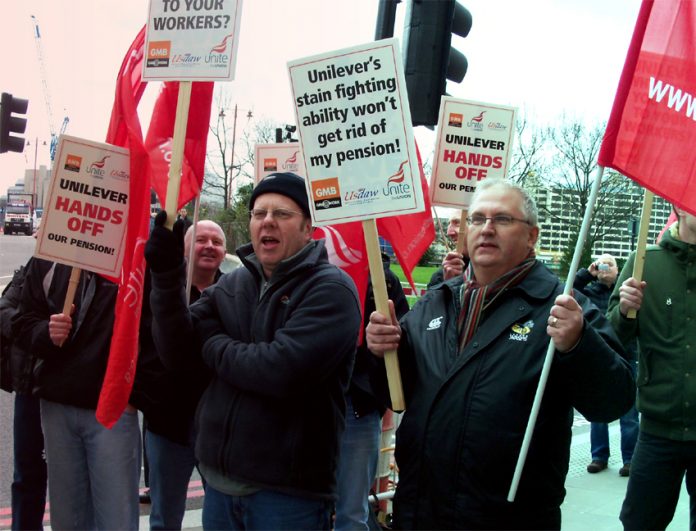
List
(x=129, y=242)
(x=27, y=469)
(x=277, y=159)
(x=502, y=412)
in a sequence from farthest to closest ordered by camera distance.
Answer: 1. (x=277, y=159)
2. (x=27, y=469)
3. (x=129, y=242)
4. (x=502, y=412)

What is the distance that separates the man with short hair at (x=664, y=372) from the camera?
11.6ft

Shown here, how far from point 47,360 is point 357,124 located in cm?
198

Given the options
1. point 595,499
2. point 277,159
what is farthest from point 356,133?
point 595,499

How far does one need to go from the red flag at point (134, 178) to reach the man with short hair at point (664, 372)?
2.40 meters

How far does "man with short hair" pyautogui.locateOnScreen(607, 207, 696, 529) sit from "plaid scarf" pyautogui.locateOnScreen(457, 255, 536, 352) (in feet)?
3.91

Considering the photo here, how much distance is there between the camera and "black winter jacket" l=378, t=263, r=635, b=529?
2.41 metres

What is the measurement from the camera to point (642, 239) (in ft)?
11.1

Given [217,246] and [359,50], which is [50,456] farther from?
[359,50]

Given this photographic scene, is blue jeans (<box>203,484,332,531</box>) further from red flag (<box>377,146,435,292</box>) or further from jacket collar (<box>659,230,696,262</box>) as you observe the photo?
red flag (<box>377,146,435,292</box>)

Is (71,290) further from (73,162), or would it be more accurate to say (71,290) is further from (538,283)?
(538,283)

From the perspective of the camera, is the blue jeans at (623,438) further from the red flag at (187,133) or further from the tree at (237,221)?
the tree at (237,221)

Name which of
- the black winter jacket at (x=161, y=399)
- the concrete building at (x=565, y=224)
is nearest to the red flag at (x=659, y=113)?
the black winter jacket at (x=161, y=399)

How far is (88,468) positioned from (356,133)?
2.15 metres

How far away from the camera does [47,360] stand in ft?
11.7
